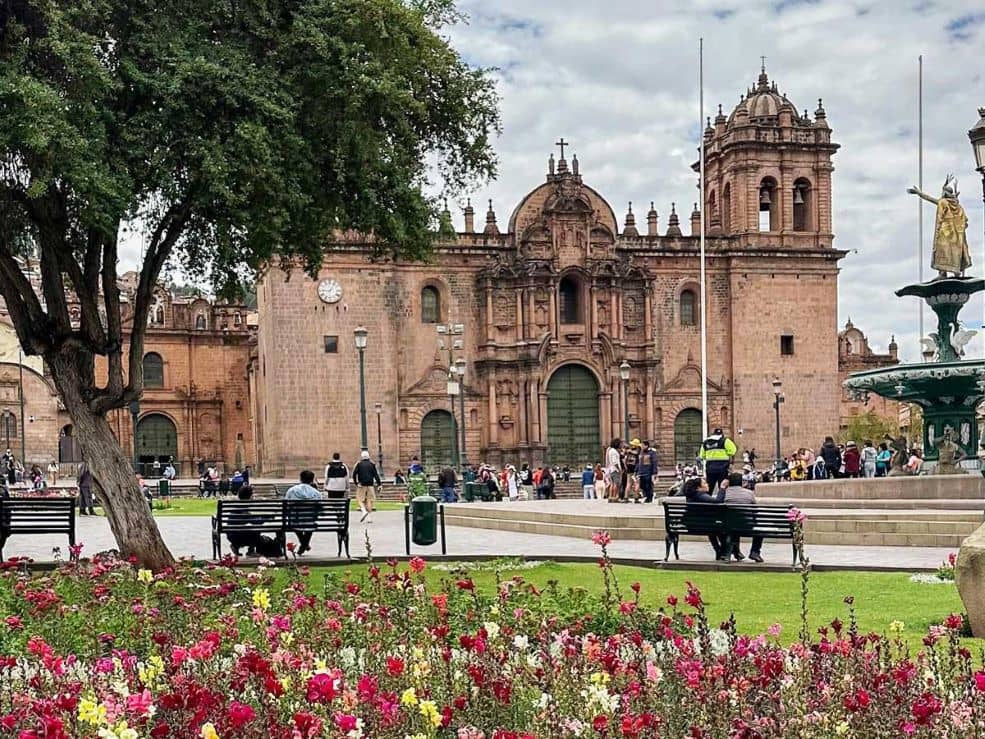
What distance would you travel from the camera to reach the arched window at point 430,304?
4631 cm

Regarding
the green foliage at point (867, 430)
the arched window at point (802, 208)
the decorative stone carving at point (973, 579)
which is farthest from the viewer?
the green foliage at point (867, 430)

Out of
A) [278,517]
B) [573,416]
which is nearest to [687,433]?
[573,416]

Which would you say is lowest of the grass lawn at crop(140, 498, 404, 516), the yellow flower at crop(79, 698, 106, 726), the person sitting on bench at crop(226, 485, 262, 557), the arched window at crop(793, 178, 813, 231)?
the grass lawn at crop(140, 498, 404, 516)

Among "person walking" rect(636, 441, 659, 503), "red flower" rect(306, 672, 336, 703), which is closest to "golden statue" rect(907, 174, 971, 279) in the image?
"person walking" rect(636, 441, 659, 503)

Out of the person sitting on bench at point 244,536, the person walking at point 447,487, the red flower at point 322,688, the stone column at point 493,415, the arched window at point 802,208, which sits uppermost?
the arched window at point 802,208

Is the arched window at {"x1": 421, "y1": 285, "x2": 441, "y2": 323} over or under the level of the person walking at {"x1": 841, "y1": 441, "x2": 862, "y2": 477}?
over

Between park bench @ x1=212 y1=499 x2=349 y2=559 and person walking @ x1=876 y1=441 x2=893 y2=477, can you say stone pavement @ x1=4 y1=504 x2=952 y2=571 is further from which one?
person walking @ x1=876 y1=441 x2=893 y2=477

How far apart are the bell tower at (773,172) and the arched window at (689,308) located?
108 inches

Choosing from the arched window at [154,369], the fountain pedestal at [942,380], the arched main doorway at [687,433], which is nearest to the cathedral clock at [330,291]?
the arched main doorway at [687,433]

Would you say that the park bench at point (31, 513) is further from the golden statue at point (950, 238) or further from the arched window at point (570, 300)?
the arched window at point (570, 300)

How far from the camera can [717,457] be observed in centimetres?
1814

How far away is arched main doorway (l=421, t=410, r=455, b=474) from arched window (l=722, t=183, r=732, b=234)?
14390 millimetres

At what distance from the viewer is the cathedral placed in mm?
44031

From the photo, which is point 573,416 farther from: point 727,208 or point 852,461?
point 852,461
